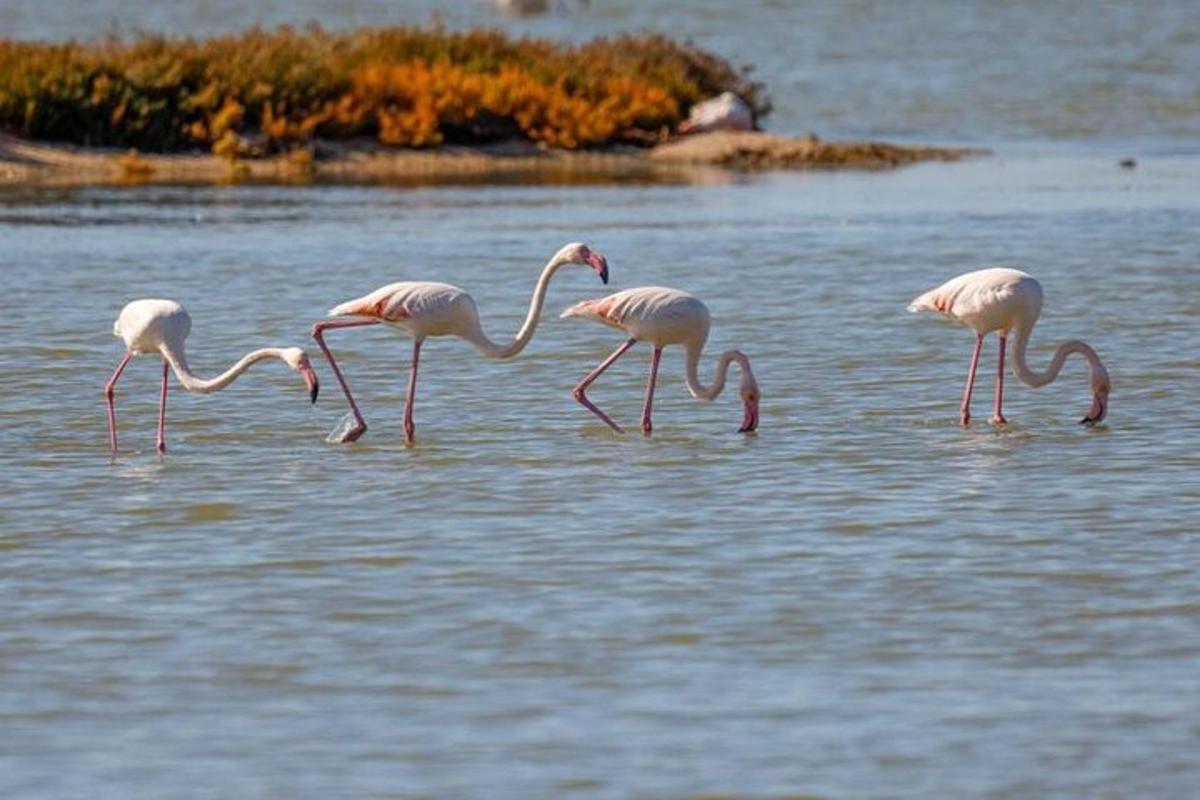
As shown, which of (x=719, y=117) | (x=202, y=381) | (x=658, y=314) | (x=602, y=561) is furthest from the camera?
(x=719, y=117)

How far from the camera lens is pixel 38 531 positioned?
927 centimetres

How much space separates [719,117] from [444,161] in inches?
126

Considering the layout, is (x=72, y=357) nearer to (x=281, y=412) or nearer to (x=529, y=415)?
(x=281, y=412)

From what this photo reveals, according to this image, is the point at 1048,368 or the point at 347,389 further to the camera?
the point at 1048,368

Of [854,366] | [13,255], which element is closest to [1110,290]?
[854,366]

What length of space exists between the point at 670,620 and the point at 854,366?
19.1ft

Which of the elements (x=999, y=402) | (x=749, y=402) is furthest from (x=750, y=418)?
(x=999, y=402)

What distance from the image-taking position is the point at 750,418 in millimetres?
11289

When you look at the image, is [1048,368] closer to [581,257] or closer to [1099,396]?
[1099,396]

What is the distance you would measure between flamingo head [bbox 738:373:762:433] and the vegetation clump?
14.0 metres

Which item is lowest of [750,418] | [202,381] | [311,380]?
[750,418]

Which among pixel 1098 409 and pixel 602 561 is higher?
pixel 1098 409

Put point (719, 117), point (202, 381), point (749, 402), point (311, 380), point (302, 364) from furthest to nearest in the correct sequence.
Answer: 1. point (719, 117)
2. point (749, 402)
3. point (202, 381)
4. point (302, 364)
5. point (311, 380)

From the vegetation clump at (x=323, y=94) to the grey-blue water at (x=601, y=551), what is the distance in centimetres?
636
